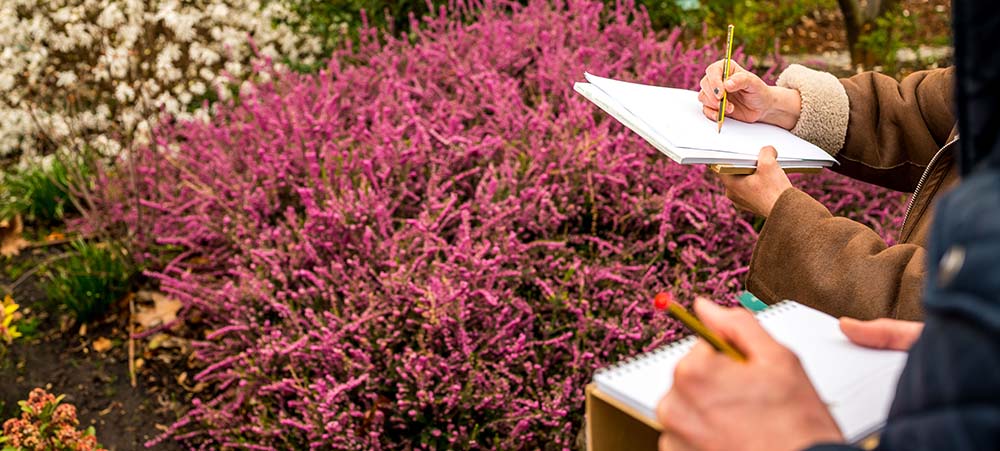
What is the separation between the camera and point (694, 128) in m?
1.82

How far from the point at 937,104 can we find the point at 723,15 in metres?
3.70

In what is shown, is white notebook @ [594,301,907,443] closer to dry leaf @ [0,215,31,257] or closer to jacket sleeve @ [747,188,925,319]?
jacket sleeve @ [747,188,925,319]

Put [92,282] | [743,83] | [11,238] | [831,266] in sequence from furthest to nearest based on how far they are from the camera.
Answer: [11,238] < [92,282] < [743,83] < [831,266]

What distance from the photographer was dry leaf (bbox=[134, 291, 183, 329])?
130 inches

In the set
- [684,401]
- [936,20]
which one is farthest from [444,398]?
[936,20]

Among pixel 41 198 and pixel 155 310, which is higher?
pixel 41 198

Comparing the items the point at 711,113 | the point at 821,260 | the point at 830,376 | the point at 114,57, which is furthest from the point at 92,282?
the point at 830,376

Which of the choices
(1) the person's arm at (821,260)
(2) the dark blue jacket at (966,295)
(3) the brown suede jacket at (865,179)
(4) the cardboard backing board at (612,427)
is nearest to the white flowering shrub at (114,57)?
(3) the brown suede jacket at (865,179)

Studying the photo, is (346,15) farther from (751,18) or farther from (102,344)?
(751,18)

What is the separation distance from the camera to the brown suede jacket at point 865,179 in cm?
154

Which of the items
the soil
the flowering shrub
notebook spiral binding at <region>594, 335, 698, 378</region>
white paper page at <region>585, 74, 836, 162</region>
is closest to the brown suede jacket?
white paper page at <region>585, 74, 836, 162</region>

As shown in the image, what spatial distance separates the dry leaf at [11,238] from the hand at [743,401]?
12.7 ft

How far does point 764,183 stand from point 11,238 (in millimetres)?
3620

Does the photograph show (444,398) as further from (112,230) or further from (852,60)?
(852,60)
